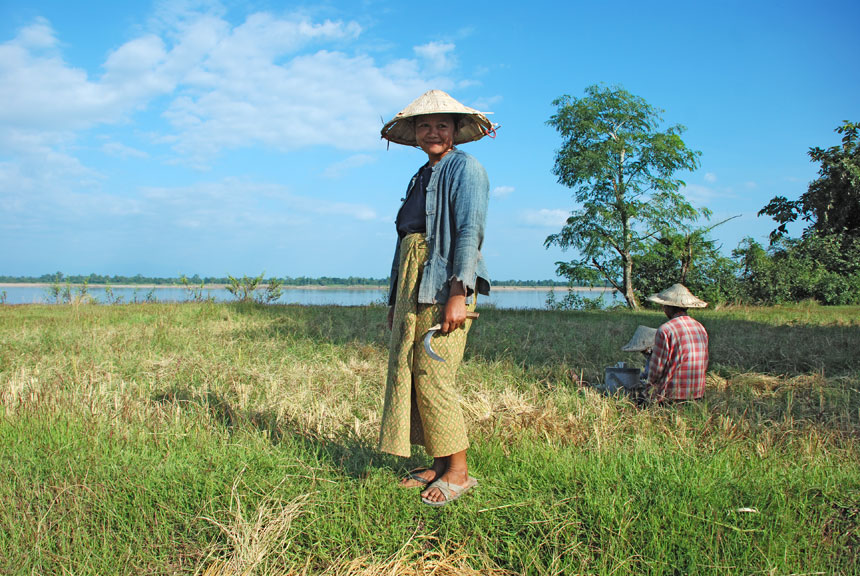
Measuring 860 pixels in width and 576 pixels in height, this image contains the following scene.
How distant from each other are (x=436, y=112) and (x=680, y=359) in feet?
9.90

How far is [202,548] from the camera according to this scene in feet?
8.89

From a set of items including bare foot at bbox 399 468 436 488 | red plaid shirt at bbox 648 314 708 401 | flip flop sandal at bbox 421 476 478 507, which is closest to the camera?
flip flop sandal at bbox 421 476 478 507

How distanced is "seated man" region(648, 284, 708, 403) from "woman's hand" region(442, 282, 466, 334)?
2549 millimetres

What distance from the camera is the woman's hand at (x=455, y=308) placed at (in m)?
2.82

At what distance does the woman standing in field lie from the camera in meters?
2.90

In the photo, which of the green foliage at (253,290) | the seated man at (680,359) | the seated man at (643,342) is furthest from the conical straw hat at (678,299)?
the green foliage at (253,290)

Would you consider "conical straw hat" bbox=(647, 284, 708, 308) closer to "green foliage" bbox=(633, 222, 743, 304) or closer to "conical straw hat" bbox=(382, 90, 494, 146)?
"conical straw hat" bbox=(382, 90, 494, 146)

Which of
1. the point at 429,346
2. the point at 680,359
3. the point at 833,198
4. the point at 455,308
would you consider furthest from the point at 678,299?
the point at 833,198

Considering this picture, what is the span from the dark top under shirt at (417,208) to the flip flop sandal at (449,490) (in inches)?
54.0

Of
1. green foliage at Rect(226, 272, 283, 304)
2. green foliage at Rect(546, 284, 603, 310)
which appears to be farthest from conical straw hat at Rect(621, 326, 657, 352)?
green foliage at Rect(546, 284, 603, 310)

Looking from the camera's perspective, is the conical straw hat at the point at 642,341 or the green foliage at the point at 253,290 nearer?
the conical straw hat at the point at 642,341

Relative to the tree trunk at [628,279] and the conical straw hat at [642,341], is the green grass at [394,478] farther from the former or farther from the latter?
the tree trunk at [628,279]

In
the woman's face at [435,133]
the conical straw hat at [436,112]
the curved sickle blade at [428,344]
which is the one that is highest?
the conical straw hat at [436,112]

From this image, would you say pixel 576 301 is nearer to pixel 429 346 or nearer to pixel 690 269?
pixel 690 269
